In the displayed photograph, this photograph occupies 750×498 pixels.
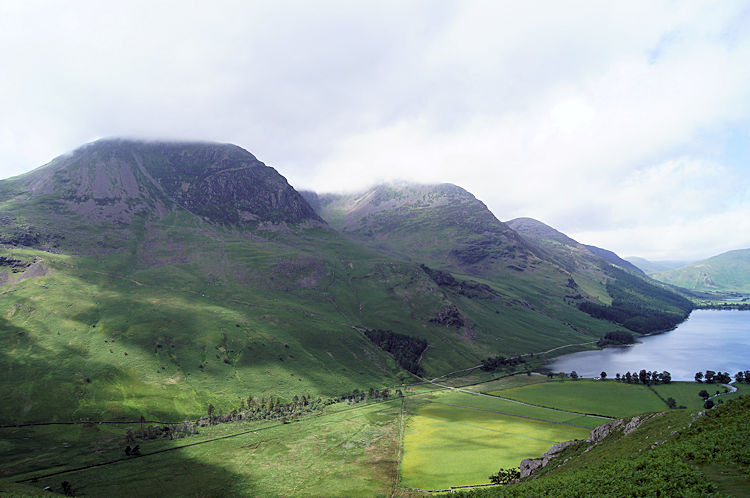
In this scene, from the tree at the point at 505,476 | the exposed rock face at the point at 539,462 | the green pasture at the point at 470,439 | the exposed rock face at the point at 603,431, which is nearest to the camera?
the exposed rock face at the point at 603,431

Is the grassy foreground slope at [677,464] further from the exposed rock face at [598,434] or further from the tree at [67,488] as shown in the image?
the tree at [67,488]

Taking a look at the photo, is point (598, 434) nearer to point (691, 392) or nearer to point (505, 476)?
point (505, 476)

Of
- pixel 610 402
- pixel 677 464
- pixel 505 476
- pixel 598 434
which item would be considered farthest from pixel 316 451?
pixel 610 402

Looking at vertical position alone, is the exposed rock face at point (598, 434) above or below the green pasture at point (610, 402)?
above

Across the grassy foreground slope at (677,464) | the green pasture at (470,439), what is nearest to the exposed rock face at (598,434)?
the grassy foreground slope at (677,464)

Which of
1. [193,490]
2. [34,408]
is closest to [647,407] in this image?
[193,490]

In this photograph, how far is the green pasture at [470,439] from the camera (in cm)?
11219

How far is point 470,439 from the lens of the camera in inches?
5615

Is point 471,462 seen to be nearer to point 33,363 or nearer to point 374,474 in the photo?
point 374,474

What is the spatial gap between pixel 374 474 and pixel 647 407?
142m

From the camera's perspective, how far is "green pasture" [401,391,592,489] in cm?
11219

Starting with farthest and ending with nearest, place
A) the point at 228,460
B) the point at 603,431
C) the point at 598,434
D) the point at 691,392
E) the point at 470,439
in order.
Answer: the point at 691,392 → the point at 470,439 → the point at 228,460 → the point at 598,434 → the point at 603,431

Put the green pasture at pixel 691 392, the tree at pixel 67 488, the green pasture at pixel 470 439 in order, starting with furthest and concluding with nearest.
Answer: the green pasture at pixel 691 392, the green pasture at pixel 470 439, the tree at pixel 67 488

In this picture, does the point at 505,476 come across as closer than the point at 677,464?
No
